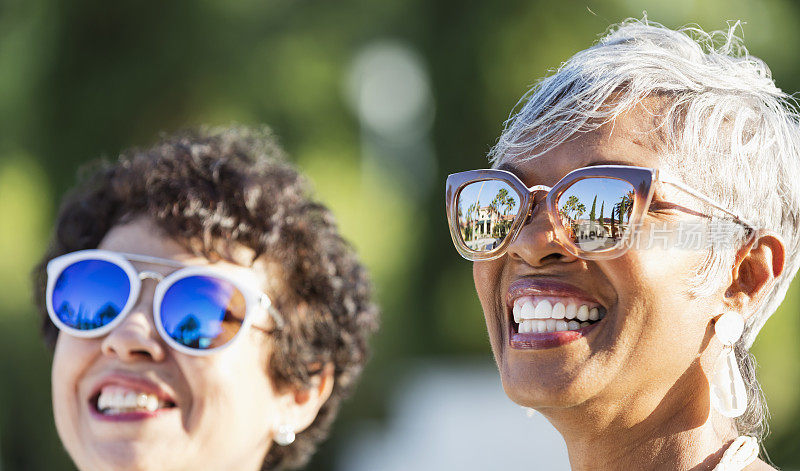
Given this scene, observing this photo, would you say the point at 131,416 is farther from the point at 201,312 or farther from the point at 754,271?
the point at 754,271

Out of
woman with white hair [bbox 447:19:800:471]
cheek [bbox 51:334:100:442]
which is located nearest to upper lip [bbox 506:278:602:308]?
woman with white hair [bbox 447:19:800:471]

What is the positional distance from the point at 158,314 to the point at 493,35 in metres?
4.60

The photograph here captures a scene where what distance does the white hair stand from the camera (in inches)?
79.0

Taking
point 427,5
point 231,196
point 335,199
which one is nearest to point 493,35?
point 427,5

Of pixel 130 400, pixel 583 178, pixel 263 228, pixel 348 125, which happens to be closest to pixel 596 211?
pixel 583 178

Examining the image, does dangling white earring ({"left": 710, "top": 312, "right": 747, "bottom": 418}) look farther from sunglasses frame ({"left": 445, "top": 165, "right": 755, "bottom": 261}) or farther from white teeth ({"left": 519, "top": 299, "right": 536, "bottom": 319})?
white teeth ({"left": 519, "top": 299, "right": 536, "bottom": 319})

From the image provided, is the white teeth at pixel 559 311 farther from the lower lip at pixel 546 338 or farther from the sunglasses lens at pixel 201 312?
the sunglasses lens at pixel 201 312

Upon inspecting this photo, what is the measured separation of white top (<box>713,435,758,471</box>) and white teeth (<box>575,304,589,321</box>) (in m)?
0.46

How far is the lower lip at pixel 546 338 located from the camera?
6.49ft

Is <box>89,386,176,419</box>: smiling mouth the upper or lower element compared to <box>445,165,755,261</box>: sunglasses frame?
lower

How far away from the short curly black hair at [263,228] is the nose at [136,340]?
278 millimetres

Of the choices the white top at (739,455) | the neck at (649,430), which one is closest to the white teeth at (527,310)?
the neck at (649,430)

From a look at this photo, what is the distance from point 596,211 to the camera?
195 centimetres

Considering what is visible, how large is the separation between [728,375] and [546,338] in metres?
0.44
